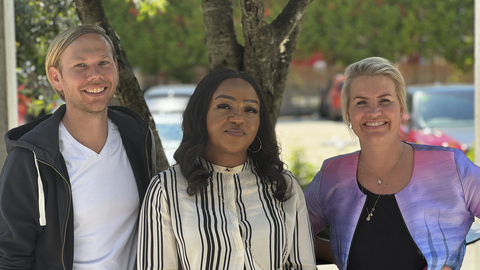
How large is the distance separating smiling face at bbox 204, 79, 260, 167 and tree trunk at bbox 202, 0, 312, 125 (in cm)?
66

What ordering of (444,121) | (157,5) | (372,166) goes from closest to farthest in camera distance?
(372,166) → (157,5) → (444,121)

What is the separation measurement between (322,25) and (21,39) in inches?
Answer: 752

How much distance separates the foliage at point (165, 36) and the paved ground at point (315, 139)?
483cm

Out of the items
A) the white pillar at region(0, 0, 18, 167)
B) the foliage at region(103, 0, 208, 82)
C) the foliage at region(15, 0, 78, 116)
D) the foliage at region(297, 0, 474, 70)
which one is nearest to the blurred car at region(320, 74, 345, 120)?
the foliage at region(297, 0, 474, 70)

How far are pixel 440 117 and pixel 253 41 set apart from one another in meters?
6.36

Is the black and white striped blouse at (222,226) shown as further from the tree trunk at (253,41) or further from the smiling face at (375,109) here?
the tree trunk at (253,41)

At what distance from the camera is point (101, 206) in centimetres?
237

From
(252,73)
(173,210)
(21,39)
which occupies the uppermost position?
(21,39)

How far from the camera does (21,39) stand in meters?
4.91

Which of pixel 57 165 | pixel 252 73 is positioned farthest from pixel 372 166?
pixel 57 165

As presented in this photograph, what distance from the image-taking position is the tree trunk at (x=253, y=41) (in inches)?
125

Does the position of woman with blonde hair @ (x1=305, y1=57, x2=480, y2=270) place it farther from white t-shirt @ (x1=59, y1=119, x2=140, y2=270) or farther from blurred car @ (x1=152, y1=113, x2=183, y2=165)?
blurred car @ (x1=152, y1=113, x2=183, y2=165)

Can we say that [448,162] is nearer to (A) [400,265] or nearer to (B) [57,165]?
(A) [400,265]

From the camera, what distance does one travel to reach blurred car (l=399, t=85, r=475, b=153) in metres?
7.85
